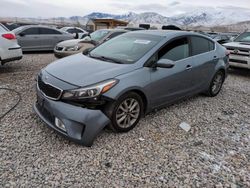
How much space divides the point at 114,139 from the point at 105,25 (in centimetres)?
3043

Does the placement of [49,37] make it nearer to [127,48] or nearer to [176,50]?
[127,48]

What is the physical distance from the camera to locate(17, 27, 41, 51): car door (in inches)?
447

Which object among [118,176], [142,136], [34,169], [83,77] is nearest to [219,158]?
[142,136]

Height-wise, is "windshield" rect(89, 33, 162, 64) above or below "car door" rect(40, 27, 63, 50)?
above

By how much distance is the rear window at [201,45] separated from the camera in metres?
5.06

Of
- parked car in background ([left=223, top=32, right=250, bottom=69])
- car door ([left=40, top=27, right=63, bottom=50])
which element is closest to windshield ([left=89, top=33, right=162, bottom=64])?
parked car in background ([left=223, top=32, right=250, bottom=69])

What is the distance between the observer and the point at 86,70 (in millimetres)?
3709

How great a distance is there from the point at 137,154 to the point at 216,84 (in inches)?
136

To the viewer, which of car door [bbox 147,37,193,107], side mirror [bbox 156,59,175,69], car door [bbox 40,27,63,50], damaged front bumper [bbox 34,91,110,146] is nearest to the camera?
damaged front bumper [bbox 34,91,110,146]

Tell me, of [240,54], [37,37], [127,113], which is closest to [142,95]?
[127,113]

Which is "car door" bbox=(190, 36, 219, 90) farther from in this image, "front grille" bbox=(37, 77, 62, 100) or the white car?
the white car

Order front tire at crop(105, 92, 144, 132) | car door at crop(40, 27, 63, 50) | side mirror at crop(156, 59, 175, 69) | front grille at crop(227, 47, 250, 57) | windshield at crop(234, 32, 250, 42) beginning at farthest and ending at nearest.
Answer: car door at crop(40, 27, 63, 50) → windshield at crop(234, 32, 250, 42) → front grille at crop(227, 47, 250, 57) → side mirror at crop(156, 59, 175, 69) → front tire at crop(105, 92, 144, 132)

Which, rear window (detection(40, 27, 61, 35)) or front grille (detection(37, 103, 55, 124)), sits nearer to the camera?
front grille (detection(37, 103, 55, 124))

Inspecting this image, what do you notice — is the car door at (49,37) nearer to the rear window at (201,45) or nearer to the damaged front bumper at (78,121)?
the rear window at (201,45)
